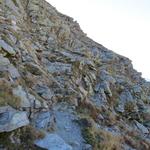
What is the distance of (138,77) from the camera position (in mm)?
33875

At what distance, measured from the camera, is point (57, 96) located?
18641 mm

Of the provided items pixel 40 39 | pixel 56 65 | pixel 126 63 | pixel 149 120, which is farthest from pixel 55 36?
pixel 149 120

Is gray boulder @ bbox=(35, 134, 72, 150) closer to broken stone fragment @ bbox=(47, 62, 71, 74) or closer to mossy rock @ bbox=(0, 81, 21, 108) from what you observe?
mossy rock @ bbox=(0, 81, 21, 108)

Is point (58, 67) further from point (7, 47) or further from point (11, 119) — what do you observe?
point (11, 119)

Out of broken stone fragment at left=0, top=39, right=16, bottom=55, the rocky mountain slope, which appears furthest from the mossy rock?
broken stone fragment at left=0, top=39, right=16, bottom=55

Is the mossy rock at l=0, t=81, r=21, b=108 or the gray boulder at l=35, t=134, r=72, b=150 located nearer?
the gray boulder at l=35, t=134, r=72, b=150

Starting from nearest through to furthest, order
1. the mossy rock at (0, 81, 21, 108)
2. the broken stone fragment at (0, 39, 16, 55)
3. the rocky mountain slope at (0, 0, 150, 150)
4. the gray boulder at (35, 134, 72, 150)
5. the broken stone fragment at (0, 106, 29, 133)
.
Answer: the broken stone fragment at (0, 106, 29, 133) < the gray boulder at (35, 134, 72, 150) < the rocky mountain slope at (0, 0, 150, 150) < the mossy rock at (0, 81, 21, 108) < the broken stone fragment at (0, 39, 16, 55)

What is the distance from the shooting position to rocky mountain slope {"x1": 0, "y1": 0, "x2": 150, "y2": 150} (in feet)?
44.7

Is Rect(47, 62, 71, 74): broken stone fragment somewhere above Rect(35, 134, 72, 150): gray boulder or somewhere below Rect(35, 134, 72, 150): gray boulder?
above

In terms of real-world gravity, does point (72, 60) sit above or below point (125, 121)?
above

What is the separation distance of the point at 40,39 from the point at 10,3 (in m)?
4.12

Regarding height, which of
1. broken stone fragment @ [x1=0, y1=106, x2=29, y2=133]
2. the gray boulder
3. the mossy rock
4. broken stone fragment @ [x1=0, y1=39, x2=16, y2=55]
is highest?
broken stone fragment @ [x1=0, y1=39, x2=16, y2=55]

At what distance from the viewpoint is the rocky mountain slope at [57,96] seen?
13.6 m

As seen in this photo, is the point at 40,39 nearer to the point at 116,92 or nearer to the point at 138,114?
the point at 116,92
